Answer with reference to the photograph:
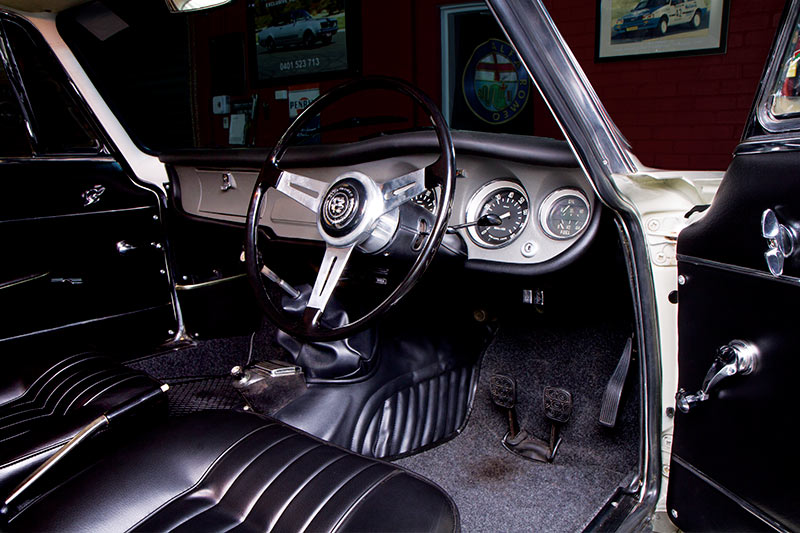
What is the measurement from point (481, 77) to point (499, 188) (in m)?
3.45

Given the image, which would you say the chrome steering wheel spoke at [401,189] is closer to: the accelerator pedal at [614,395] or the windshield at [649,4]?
the accelerator pedal at [614,395]

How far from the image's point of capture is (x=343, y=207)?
4.62ft

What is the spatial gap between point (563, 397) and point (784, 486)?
1.02 metres

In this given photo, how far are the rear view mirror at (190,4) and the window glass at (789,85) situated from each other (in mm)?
1423

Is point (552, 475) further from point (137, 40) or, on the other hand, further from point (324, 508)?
point (137, 40)

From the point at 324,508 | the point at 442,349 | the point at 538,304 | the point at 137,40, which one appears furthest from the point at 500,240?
the point at 137,40

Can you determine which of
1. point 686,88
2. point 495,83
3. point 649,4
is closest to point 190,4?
point 649,4

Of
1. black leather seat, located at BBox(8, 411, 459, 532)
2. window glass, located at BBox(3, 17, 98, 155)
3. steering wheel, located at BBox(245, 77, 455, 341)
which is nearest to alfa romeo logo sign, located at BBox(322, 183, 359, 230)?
steering wheel, located at BBox(245, 77, 455, 341)

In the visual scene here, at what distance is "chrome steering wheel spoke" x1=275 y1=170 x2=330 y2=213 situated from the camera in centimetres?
152

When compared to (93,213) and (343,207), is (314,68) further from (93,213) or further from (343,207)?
(343,207)

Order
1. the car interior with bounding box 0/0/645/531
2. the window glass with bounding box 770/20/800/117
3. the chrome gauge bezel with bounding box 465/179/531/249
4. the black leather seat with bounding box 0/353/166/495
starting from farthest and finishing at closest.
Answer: the chrome gauge bezel with bounding box 465/179/531/249 → the black leather seat with bounding box 0/353/166/495 → the car interior with bounding box 0/0/645/531 → the window glass with bounding box 770/20/800/117

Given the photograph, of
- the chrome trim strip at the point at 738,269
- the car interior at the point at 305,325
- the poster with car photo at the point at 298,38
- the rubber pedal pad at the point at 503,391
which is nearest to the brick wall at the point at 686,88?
the poster with car photo at the point at 298,38

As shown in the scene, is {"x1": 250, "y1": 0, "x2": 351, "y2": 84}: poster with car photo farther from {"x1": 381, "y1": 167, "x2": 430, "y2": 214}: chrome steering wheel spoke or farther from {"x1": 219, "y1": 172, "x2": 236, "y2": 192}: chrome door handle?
{"x1": 381, "y1": 167, "x2": 430, "y2": 214}: chrome steering wheel spoke

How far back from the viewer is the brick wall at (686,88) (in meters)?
3.39
